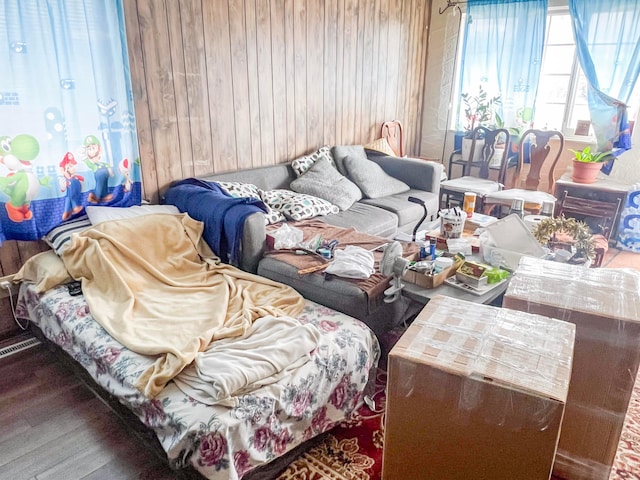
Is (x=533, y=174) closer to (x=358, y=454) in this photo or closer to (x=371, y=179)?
(x=371, y=179)

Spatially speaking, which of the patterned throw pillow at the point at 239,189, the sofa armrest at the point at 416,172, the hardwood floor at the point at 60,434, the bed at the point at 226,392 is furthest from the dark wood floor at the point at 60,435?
the sofa armrest at the point at 416,172

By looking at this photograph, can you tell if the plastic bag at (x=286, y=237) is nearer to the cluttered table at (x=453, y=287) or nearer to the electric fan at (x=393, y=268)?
the electric fan at (x=393, y=268)

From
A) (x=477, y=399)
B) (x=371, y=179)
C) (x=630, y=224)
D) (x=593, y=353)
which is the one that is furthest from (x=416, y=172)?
(x=477, y=399)

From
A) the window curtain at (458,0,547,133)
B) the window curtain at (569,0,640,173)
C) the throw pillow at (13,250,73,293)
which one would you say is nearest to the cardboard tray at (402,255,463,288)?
the throw pillow at (13,250,73,293)

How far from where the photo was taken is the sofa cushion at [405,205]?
3.36 m

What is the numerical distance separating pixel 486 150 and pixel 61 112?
11.6 feet

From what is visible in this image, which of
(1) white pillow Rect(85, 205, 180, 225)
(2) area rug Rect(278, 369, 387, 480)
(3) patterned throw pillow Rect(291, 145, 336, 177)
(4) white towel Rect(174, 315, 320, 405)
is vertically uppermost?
(3) patterned throw pillow Rect(291, 145, 336, 177)

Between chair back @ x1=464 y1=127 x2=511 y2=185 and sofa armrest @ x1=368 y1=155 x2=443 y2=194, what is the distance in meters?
0.72

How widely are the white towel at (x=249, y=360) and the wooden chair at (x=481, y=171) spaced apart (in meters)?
2.61

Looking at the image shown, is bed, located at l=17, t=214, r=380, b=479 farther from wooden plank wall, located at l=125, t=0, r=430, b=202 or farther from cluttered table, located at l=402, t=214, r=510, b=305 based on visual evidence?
wooden plank wall, located at l=125, t=0, r=430, b=202

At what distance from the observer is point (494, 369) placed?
42.3 inches

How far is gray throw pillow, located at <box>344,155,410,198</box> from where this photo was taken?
361 cm

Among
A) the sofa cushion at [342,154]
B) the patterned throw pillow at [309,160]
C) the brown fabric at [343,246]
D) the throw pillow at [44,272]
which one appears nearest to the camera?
the brown fabric at [343,246]

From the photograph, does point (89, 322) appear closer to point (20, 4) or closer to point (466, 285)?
point (20, 4)
